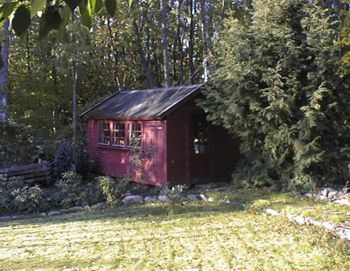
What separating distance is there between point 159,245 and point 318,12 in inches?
267

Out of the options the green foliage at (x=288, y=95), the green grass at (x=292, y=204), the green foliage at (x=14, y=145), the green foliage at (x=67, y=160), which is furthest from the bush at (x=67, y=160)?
the green grass at (x=292, y=204)

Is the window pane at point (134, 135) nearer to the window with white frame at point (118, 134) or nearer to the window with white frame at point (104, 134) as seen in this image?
the window with white frame at point (118, 134)

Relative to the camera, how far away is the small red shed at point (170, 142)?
488 inches

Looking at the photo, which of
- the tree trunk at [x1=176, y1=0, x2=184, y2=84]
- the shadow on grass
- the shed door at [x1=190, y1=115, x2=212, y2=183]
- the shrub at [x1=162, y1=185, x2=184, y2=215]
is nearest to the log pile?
the shadow on grass

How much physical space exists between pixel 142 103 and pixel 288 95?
510 cm

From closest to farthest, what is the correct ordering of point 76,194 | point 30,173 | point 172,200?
point 172,200
point 76,194
point 30,173

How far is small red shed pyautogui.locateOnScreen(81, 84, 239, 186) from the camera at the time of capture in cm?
1240

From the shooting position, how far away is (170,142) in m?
12.4

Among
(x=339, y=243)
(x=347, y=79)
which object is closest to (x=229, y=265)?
(x=339, y=243)

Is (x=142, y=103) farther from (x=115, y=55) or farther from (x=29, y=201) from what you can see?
(x=115, y=55)

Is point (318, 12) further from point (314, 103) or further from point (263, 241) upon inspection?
point (263, 241)

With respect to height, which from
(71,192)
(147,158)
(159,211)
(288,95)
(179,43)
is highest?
(179,43)

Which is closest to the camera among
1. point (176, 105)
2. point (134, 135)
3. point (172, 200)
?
point (172, 200)

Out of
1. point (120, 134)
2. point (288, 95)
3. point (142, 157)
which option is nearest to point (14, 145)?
point (120, 134)
